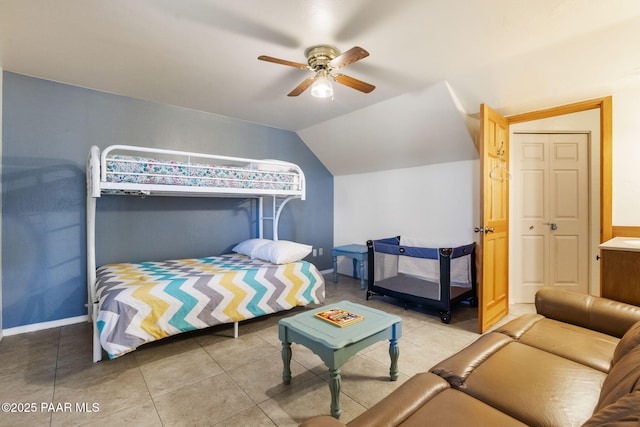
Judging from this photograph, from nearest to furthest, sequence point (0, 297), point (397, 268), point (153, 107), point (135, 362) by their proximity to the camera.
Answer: point (135, 362)
point (0, 297)
point (153, 107)
point (397, 268)

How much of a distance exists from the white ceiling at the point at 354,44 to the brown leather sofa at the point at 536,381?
70.4 inches

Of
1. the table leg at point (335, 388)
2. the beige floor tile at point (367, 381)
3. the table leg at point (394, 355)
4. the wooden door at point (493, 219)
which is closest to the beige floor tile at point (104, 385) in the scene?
the table leg at point (335, 388)

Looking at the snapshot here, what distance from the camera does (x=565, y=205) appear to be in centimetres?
345

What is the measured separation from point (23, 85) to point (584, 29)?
4.47m

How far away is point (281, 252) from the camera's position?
298cm

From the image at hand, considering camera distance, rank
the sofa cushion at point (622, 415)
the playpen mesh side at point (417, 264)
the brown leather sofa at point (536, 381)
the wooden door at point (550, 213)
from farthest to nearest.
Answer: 1. the wooden door at point (550, 213)
2. the playpen mesh side at point (417, 264)
3. the brown leather sofa at point (536, 381)
4. the sofa cushion at point (622, 415)

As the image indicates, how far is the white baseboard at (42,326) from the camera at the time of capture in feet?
8.53

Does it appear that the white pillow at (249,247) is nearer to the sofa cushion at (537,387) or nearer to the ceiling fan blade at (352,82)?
the ceiling fan blade at (352,82)

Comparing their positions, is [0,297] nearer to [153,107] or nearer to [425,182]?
[153,107]

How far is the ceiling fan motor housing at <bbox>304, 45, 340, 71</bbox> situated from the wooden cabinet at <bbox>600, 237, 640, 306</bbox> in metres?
2.31

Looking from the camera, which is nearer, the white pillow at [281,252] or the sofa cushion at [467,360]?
the sofa cushion at [467,360]

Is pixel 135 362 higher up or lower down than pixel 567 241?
lower down

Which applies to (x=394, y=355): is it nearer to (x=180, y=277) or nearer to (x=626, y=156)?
(x=180, y=277)

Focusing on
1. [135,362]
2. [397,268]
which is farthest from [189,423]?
[397,268]
